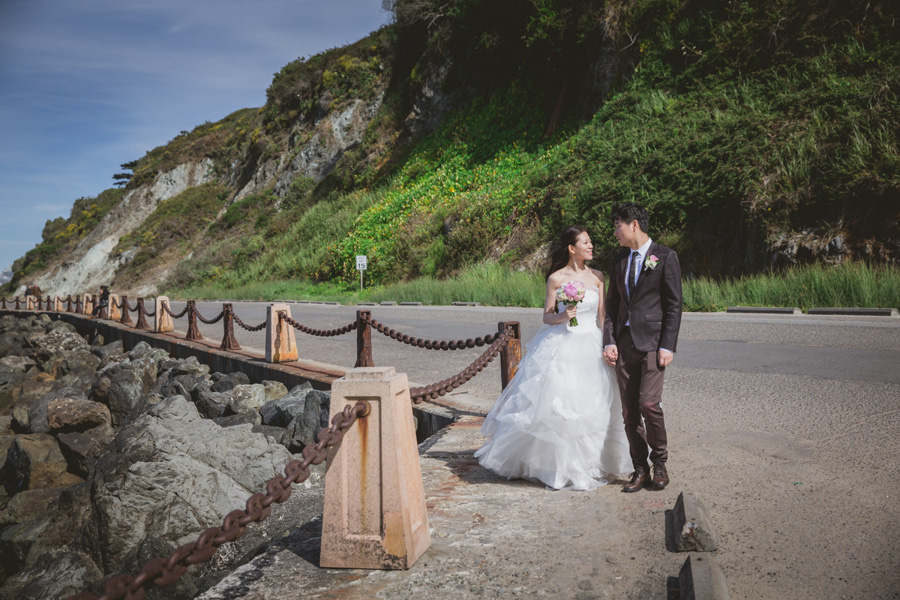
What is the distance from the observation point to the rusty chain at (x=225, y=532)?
2041mm

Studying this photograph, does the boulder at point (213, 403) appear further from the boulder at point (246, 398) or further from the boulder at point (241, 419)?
the boulder at point (241, 419)

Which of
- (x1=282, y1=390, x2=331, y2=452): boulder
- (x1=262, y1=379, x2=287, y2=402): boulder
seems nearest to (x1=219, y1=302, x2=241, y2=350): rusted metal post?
(x1=262, y1=379, x2=287, y2=402): boulder

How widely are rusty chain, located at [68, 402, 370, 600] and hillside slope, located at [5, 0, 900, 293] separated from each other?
A: 1331 centimetres

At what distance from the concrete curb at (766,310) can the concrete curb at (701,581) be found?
1085cm

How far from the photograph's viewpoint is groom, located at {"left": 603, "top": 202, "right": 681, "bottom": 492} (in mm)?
4027

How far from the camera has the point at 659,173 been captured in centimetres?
1825

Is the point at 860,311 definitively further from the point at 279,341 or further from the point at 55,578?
the point at 55,578

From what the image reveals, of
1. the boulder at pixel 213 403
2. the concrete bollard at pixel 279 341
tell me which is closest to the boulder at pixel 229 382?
the boulder at pixel 213 403

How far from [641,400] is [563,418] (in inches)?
19.8

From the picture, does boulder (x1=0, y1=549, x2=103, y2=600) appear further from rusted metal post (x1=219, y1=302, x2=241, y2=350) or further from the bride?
rusted metal post (x1=219, y1=302, x2=241, y2=350)

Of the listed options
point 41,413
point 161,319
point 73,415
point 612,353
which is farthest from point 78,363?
point 612,353

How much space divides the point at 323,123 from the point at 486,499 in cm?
4454

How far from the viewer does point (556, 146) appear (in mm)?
26016

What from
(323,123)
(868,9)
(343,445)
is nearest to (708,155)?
(868,9)
